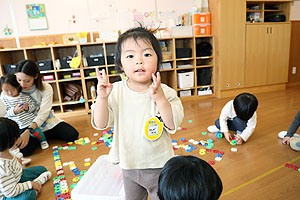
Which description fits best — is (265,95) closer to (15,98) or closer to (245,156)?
(245,156)

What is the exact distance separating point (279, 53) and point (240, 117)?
9.78 feet

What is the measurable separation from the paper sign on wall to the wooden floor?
157 centimetres

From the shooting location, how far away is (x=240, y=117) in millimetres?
1924

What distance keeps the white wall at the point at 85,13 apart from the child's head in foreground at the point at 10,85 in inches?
67.9

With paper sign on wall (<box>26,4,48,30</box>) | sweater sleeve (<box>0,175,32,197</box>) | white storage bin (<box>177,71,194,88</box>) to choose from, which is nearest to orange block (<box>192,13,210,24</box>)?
white storage bin (<box>177,71,194,88</box>)

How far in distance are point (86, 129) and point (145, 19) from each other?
223 cm

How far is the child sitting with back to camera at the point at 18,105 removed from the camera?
2.05m

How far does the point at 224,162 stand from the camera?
5.79 feet

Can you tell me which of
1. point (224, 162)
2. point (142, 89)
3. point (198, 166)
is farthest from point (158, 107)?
point (224, 162)

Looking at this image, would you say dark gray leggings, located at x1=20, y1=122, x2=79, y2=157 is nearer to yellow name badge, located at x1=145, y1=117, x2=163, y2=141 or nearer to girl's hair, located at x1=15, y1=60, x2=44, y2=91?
girl's hair, located at x1=15, y1=60, x2=44, y2=91

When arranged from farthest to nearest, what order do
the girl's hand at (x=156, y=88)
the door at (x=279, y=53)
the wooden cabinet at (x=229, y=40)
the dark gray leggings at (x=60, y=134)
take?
the door at (x=279, y=53) < the wooden cabinet at (x=229, y=40) < the dark gray leggings at (x=60, y=134) < the girl's hand at (x=156, y=88)

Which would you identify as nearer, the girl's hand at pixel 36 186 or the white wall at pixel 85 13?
the girl's hand at pixel 36 186

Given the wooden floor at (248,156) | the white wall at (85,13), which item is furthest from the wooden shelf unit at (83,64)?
the wooden floor at (248,156)

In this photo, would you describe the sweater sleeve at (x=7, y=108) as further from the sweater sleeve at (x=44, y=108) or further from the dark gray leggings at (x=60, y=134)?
the dark gray leggings at (x=60, y=134)
